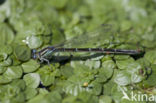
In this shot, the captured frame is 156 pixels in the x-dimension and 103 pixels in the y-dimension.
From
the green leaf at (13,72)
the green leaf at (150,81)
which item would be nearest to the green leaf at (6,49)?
the green leaf at (13,72)

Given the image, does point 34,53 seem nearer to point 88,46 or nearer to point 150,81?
point 88,46

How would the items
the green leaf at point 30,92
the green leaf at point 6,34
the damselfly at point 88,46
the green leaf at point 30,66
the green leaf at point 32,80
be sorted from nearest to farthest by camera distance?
1. the green leaf at point 30,92
2. the green leaf at point 32,80
3. the green leaf at point 30,66
4. the damselfly at point 88,46
5. the green leaf at point 6,34

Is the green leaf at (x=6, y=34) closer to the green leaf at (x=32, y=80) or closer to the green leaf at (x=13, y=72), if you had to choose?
the green leaf at (x=13, y=72)

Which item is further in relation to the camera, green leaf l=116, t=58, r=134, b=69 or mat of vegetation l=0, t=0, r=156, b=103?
green leaf l=116, t=58, r=134, b=69

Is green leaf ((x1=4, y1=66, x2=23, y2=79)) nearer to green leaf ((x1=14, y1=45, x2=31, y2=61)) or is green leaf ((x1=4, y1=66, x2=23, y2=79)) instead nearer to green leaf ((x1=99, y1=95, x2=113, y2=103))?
green leaf ((x1=14, y1=45, x2=31, y2=61))

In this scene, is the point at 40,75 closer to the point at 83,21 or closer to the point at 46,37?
the point at 46,37

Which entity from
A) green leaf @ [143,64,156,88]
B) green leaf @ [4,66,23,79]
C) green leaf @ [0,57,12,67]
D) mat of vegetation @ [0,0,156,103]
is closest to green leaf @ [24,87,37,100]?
mat of vegetation @ [0,0,156,103]

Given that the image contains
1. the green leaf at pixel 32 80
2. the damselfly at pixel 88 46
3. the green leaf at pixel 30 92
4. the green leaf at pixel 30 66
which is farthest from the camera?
the damselfly at pixel 88 46
